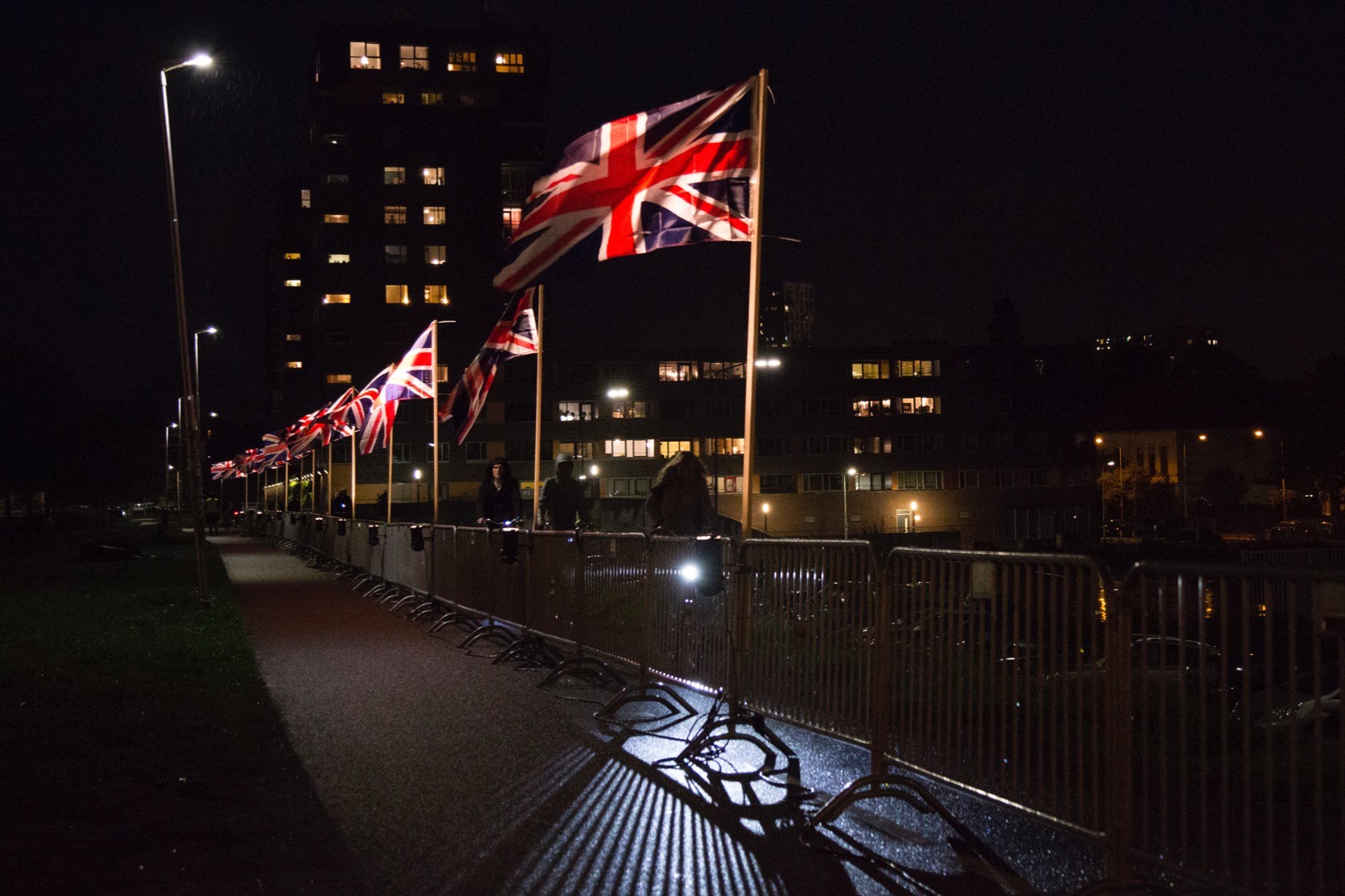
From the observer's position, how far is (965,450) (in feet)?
340

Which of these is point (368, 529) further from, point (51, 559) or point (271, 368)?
point (271, 368)

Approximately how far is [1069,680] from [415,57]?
359ft

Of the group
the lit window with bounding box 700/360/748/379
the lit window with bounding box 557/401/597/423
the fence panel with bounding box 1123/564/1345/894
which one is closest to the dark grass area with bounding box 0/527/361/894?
the fence panel with bounding box 1123/564/1345/894

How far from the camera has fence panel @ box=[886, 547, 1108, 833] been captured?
5.98 metres

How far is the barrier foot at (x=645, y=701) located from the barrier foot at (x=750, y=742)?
72cm

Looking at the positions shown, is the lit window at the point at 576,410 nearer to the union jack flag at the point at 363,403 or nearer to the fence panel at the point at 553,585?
the union jack flag at the point at 363,403

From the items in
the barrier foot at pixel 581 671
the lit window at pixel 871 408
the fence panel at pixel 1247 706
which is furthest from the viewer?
the lit window at pixel 871 408

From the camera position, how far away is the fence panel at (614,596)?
11.4m

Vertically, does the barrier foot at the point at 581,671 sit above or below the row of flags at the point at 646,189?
below

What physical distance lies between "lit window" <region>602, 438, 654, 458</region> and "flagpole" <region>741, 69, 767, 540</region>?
90.2 metres

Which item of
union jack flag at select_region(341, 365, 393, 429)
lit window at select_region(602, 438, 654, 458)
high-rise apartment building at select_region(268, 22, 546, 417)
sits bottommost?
union jack flag at select_region(341, 365, 393, 429)

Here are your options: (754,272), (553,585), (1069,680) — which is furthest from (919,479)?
(1069,680)

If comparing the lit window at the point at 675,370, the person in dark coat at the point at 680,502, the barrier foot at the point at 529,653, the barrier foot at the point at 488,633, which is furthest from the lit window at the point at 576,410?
the person in dark coat at the point at 680,502

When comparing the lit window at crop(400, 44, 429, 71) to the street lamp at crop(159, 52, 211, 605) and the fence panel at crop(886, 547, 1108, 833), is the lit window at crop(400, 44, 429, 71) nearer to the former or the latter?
the street lamp at crop(159, 52, 211, 605)
